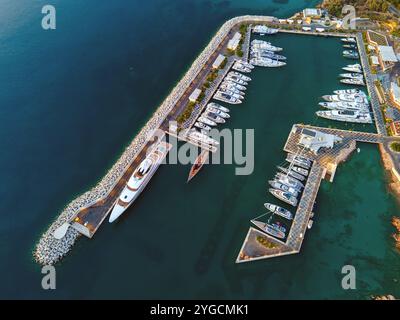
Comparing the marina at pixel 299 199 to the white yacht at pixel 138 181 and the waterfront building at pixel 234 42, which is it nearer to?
the white yacht at pixel 138 181

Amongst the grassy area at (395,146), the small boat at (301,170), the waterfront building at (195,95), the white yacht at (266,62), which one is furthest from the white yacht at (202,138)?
the grassy area at (395,146)

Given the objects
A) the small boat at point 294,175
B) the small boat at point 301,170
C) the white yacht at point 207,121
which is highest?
the white yacht at point 207,121

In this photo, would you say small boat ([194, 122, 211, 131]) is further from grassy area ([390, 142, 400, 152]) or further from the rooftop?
the rooftop

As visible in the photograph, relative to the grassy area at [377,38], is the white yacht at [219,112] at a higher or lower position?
lower

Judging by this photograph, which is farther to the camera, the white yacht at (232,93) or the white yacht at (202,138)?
the white yacht at (232,93)

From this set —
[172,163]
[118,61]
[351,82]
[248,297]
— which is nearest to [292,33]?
[351,82]

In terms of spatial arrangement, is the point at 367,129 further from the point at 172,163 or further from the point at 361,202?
the point at 172,163
